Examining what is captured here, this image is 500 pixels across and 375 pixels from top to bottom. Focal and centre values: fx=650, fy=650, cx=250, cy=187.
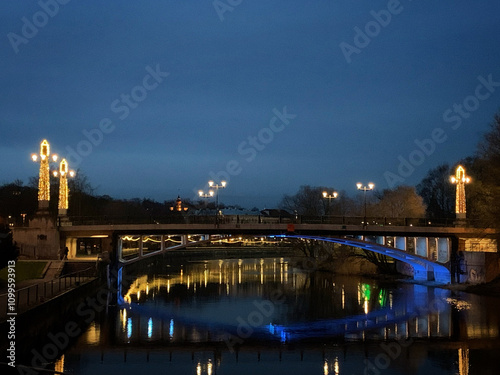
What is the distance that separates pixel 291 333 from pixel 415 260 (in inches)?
1197

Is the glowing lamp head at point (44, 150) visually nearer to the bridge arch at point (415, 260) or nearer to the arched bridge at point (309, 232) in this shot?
the arched bridge at point (309, 232)

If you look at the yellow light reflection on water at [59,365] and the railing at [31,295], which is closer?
the yellow light reflection on water at [59,365]

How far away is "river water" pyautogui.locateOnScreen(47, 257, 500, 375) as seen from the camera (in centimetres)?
2609

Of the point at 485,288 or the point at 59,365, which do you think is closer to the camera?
the point at 59,365

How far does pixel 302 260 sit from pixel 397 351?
6265 centimetres

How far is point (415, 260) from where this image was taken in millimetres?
61375

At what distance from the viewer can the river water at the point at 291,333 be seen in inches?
1027

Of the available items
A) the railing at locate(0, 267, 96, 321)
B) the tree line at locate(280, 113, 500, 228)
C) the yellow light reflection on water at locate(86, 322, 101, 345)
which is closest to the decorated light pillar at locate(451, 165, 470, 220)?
the tree line at locate(280, 113, 500, 228)

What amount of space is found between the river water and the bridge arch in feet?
9.15

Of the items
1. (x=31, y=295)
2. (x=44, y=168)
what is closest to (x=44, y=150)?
(x=44, y=168)

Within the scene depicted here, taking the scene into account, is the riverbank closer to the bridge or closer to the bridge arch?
the bridge

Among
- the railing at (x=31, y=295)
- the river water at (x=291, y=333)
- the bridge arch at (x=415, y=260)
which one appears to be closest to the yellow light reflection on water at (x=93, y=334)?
the river water at (x=291, y=333)

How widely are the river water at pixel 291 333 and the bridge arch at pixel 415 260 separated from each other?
2790 mm

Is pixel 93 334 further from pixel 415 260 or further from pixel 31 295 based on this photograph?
pixel 415 260
